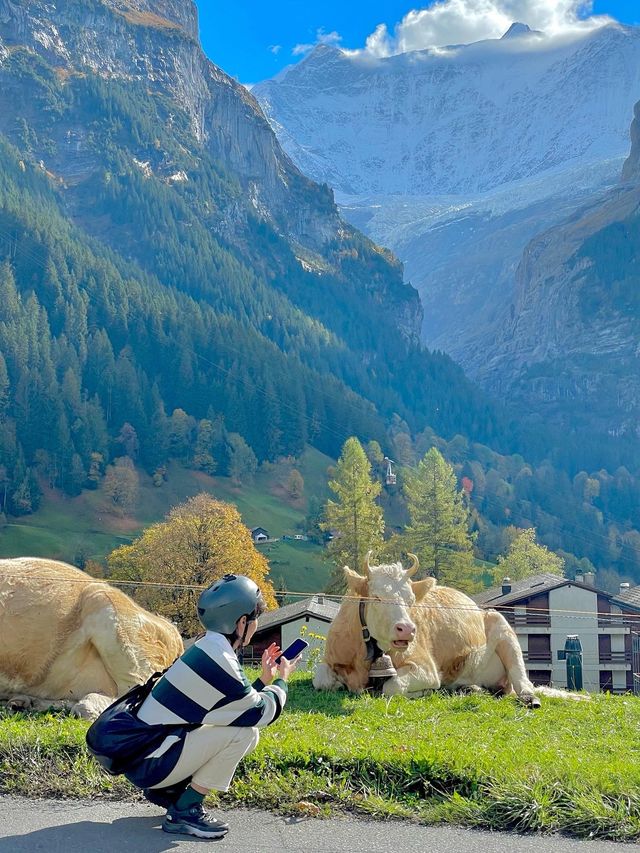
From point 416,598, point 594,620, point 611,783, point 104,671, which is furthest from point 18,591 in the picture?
point 594,620

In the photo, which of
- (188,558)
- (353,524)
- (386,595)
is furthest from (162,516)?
(386,595)

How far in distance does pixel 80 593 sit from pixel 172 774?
4.94m

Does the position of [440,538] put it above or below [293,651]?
above

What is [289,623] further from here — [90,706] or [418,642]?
[90,706]

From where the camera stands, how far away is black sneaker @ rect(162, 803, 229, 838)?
21.7 feet

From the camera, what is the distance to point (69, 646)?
1091 cm

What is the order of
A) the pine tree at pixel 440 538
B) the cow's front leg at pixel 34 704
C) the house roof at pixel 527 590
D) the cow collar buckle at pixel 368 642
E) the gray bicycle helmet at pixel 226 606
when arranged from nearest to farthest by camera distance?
the gray bicycle helmet at pixel 226 606 < the cow's front leg at pixel 34 704 < the cow collar buckle at pixel 368 642 < the house roof at pixel 527 590 < the pine tree at pixel 440 538

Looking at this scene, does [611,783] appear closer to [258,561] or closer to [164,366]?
[258,561]

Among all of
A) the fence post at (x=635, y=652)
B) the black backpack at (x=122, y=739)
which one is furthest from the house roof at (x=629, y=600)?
the black backpack at (x=122, y=739)

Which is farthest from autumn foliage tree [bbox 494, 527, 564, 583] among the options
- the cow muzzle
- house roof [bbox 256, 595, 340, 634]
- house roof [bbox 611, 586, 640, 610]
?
the cow muzzle

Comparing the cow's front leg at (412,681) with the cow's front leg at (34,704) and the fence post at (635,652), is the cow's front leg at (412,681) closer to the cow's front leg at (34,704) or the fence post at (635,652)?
the cow's front leg at (34,704)

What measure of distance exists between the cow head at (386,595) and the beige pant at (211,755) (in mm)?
6319

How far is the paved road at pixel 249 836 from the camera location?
21.2ft

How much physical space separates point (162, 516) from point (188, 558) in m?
66.3
